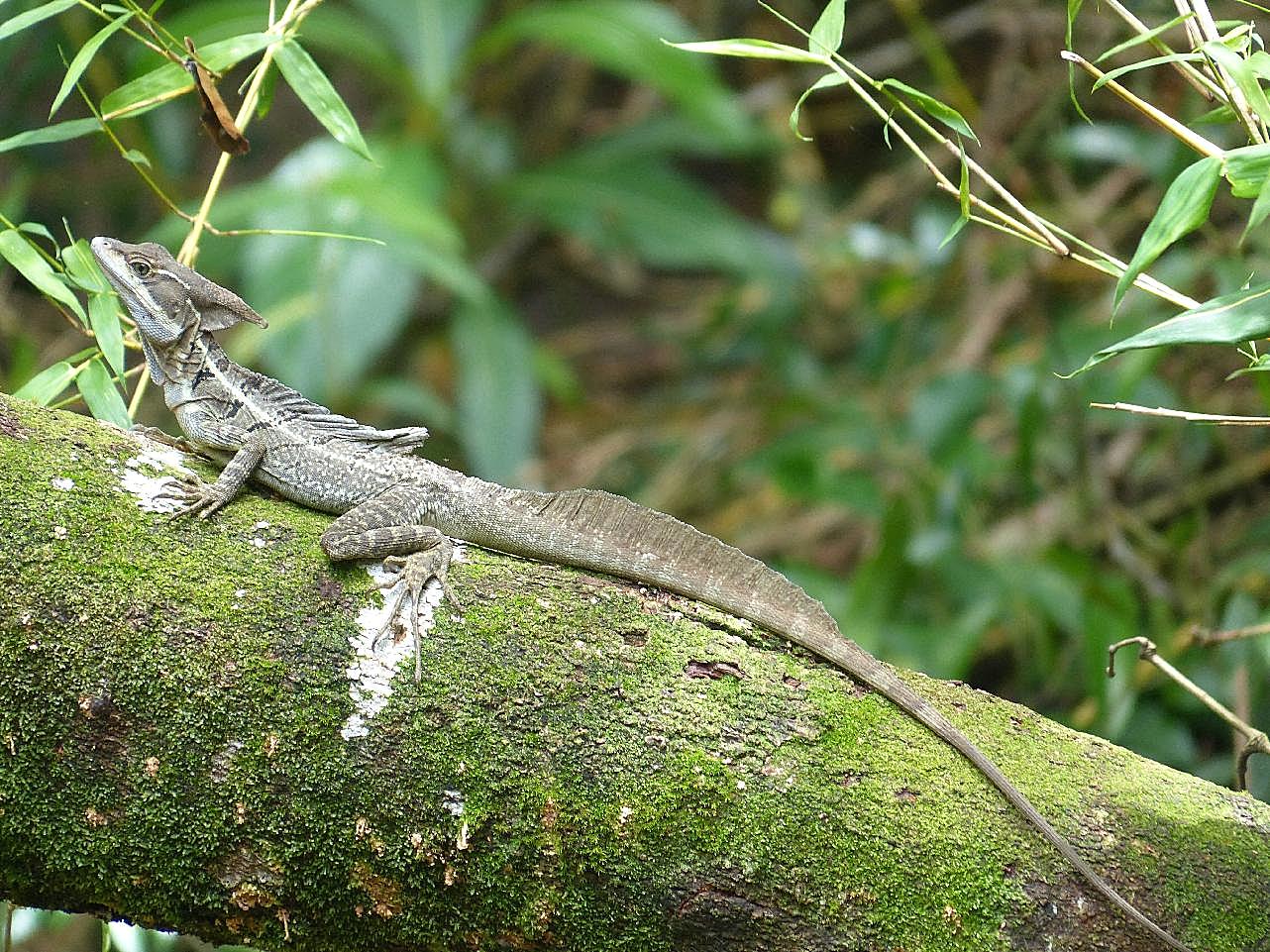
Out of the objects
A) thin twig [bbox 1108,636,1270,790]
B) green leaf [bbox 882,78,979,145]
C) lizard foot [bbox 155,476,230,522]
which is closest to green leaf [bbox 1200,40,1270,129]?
green leaf [bbox 882,78,979,145]

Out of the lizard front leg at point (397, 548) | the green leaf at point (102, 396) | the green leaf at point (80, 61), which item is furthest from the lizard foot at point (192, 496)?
the green leaf at point (80, 61)

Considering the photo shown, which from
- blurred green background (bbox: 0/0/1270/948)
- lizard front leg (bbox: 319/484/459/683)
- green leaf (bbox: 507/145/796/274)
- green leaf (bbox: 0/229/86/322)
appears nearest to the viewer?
lizard front leg (bbox: 319/484/459/683)

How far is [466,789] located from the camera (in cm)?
229

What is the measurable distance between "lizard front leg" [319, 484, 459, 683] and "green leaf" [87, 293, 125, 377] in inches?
26.4

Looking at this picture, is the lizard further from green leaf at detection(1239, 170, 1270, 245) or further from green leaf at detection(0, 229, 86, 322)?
green leaf at detection(1239, 170, 1270, 245)

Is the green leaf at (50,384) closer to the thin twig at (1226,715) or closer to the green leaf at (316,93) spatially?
the green leaf at (316,93)

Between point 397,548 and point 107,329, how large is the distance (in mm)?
902

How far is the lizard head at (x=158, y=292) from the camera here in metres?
3.55

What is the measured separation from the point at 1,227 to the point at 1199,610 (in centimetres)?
490

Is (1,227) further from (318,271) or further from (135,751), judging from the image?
(318,271)

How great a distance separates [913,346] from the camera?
7484 millimetres

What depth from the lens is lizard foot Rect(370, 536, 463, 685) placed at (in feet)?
8.04

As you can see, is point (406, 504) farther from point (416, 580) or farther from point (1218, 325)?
point (1218, 325)

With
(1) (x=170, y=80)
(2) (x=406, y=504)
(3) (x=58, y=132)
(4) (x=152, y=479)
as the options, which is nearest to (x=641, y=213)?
(2) (x=406, y=504)
